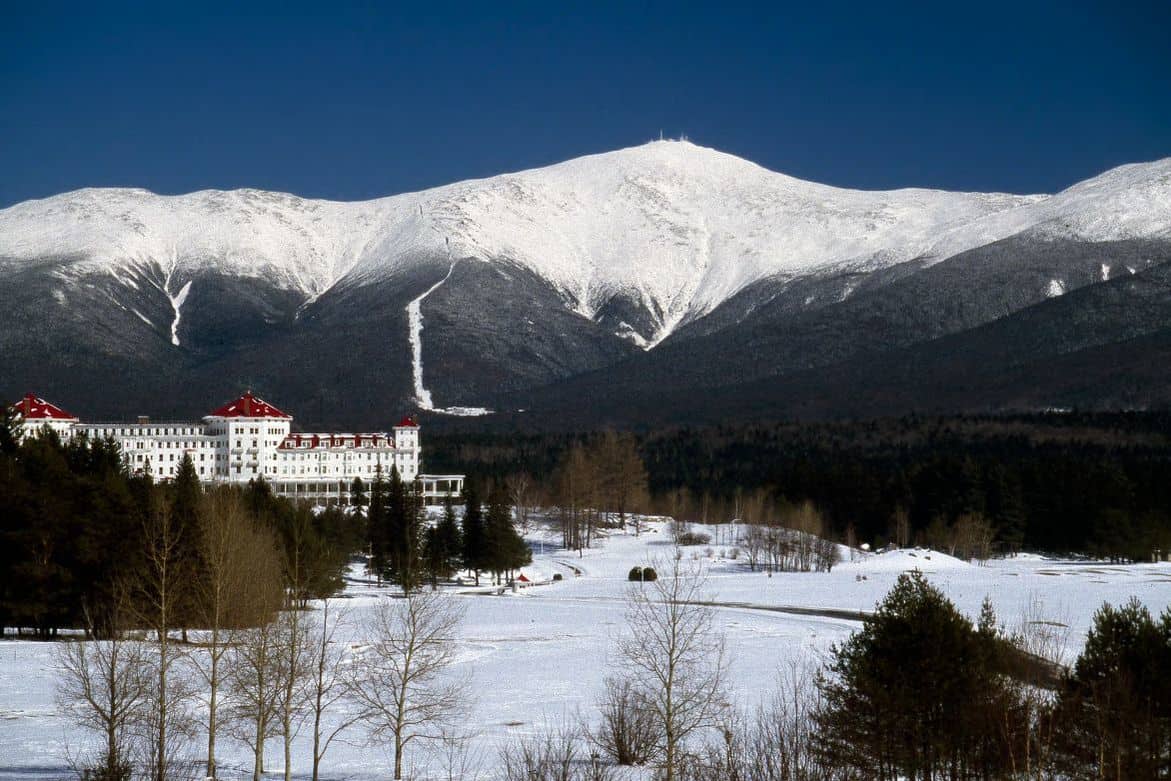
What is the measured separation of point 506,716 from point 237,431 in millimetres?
117095

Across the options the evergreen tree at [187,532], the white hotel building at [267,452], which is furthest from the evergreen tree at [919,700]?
the white hotel building at [267,452]

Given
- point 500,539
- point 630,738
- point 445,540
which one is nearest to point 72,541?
point 630,738

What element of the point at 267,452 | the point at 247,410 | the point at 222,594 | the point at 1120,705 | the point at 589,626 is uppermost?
the point at 247,410

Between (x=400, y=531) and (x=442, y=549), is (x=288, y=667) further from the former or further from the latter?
(x=442, y=549)

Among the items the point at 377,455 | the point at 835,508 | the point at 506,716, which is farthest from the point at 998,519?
the point at 506,716

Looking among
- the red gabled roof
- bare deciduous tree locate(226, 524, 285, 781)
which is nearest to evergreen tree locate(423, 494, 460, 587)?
bare deciduous tree locate(226, 524, 285, 781)

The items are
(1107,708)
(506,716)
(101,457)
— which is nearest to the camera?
(1107,708)

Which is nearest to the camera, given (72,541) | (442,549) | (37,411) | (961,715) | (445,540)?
(961,715)

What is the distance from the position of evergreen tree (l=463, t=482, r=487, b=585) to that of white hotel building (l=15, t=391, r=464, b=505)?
53.6 m

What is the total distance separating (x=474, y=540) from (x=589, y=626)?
99.9ft

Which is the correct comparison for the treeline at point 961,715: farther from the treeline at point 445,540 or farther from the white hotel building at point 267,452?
the white hotel building at point 267,452

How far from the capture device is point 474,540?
92062mm

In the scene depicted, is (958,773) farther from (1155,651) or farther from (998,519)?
(998,519)

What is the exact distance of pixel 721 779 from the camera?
25.0 metres
